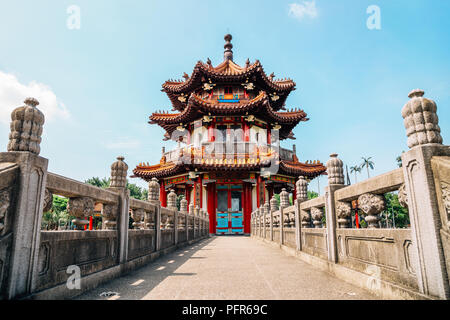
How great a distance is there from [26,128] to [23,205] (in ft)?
2.61

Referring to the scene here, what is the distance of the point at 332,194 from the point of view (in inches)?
202

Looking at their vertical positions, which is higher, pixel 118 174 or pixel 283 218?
pixel 118 174

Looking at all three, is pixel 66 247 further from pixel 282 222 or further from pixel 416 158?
pixel 282 222

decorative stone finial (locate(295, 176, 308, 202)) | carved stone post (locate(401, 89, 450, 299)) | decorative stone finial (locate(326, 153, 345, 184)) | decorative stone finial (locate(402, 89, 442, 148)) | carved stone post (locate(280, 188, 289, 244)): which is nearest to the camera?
carved stone post (locate(401, 89, 450, 299))

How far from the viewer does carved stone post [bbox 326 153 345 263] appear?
16.6 ft

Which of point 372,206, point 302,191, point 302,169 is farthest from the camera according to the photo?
point 302,169

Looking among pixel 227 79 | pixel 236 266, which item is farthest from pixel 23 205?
pixel 227 79

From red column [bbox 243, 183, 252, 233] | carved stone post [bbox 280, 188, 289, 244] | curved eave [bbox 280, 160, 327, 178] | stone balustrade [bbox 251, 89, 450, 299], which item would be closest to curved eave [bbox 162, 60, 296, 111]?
curved eave [bbox 280, 160, 327, 178]

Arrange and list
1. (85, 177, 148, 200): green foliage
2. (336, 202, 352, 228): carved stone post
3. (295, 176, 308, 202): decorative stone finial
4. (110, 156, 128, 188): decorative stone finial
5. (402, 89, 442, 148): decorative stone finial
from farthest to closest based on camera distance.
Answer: (85, 177, 148, 200): green foliage, (295, 176, 308, 202): decorative stone finial, (110, 156, 128, 188): decorative stone finial, (336, 202, 352, 228): carved stone post, (402, 89, 442, 148): decorative stone finial

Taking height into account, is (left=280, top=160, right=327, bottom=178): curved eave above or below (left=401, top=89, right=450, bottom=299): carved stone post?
above

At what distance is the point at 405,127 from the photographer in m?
3.14

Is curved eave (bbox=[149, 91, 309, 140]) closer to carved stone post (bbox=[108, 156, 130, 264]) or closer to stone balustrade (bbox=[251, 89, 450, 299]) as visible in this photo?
carved stone post (bbox=[108, 156, 130, 264])

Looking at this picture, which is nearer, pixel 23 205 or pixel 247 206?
pixel 23 205

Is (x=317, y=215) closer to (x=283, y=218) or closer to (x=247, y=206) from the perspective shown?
(x=283, y=218)
